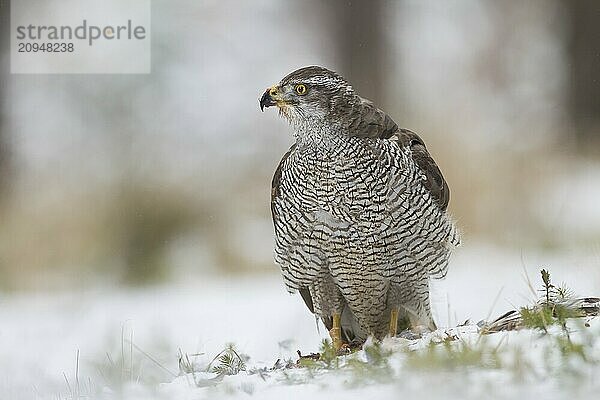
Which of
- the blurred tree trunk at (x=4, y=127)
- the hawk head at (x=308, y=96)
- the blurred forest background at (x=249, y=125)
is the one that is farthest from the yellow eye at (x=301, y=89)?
the blurred tree trunk at (x=4, y=127)

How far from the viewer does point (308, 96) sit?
111 inches

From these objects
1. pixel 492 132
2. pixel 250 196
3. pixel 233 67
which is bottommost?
pixel 250 196

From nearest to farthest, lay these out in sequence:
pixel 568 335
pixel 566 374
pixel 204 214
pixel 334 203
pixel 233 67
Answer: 1. pixel 566 374
2. pixel 568 335
3. pixel 334 203
4. pixel 233 67
5. pixel 204 214

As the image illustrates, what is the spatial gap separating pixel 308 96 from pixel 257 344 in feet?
4.65

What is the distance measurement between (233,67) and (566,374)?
11.6 ft

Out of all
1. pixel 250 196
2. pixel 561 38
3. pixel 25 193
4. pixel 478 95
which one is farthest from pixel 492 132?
pixel 25 193

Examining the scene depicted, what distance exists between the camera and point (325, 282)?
→ 3.15 metres

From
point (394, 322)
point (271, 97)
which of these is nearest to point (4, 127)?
point (271, 97)

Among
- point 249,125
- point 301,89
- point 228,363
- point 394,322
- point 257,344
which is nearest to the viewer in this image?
point 228,363

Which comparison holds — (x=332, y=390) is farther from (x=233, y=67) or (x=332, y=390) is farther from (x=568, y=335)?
(x=233, y=67)

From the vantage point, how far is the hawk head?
282cm

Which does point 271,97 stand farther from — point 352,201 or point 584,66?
point 584,66

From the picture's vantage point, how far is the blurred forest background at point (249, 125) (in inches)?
Result: 198

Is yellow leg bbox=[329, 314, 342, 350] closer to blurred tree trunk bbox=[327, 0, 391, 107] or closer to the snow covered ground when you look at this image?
the snow covered ground
